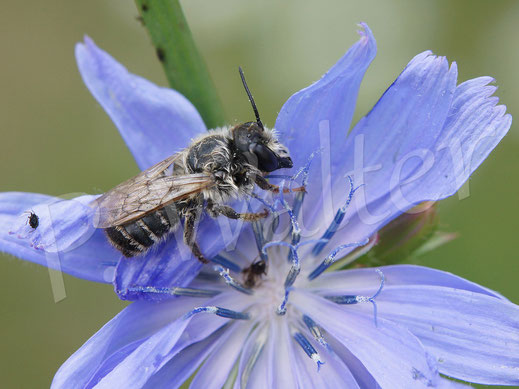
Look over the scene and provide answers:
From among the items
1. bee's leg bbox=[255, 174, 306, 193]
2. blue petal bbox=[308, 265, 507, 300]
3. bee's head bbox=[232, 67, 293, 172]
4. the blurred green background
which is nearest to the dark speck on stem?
bee's head bbox=[232, 67, 293, 172]

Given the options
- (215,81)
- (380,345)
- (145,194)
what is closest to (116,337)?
(145,194)

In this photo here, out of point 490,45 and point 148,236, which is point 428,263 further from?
point 148,236

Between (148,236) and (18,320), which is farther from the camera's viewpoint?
(18,320)

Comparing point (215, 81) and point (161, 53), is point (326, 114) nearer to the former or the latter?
point (161, 53)

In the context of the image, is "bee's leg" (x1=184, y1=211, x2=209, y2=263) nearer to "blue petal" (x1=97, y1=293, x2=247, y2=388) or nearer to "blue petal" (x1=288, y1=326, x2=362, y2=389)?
"blue petal" (x1=97, y1=293, x2=247, y2=388)

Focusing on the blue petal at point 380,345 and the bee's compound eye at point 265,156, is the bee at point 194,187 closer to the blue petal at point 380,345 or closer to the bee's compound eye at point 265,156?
the bee's compound eye at point 265,156

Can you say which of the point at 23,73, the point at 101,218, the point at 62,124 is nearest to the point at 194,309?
the point at 101,218
